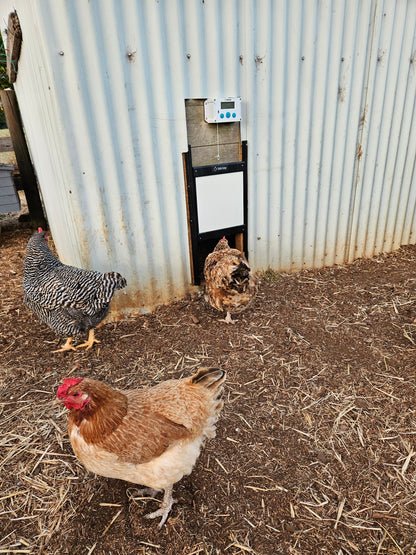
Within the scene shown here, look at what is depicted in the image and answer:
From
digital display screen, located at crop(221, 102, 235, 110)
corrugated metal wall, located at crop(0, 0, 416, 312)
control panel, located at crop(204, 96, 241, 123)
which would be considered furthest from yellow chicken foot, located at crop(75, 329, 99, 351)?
digital display screen, located at crop(221, 102, 235, 110)

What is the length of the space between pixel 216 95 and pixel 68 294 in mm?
2582

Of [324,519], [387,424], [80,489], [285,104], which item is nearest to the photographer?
[324,519]

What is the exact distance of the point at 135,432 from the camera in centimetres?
178

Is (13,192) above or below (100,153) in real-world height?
below

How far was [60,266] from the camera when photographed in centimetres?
342

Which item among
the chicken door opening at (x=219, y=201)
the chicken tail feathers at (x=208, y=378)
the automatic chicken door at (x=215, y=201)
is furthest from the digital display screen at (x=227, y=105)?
the chicken tail feathers at (x=208, y=378)

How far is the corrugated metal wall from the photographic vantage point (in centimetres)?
296

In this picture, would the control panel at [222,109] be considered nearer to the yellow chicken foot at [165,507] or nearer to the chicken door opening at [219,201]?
the chicken door opening at [219,201]

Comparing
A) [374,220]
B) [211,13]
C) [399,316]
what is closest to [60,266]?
[211,13]

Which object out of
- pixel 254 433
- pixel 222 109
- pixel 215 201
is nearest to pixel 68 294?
pixel 215 201

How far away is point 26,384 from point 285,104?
13.4 ft

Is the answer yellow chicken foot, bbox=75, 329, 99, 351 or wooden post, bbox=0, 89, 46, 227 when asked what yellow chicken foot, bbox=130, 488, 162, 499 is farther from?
wooden post, bbox=0, 89, 46, 227

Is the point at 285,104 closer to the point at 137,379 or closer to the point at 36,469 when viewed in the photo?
the point at 137,379

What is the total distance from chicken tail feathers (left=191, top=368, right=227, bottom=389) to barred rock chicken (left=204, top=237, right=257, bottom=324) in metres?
1.38
